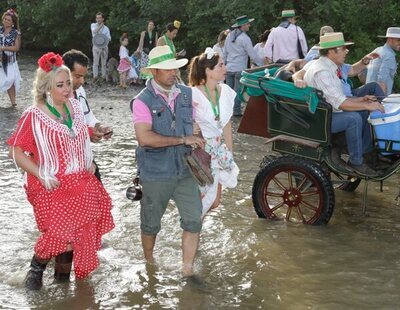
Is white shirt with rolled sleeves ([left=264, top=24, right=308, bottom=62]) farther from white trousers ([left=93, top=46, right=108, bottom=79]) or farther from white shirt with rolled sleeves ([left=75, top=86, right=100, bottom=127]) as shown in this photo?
white trousers ([left=93, top=46, right=108, bottom=79])

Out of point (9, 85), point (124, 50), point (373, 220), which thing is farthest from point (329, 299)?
point (124, 50)

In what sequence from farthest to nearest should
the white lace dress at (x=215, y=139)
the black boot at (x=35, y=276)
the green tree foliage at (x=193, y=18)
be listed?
the green tree foliage at (x=193, y=18) → the white lace dress at (x=215, y=139) → the black boot at (x=35, y=276)

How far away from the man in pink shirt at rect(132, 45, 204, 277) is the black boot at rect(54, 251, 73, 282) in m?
0.64

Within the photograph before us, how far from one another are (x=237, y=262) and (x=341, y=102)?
178 cm

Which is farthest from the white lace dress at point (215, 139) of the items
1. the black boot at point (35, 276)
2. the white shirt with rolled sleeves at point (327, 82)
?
the black boot at point (35, 276)

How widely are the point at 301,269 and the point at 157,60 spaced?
6.51 feet

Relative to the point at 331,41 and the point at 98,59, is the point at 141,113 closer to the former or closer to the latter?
the point at 331,41

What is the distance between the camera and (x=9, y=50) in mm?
12992

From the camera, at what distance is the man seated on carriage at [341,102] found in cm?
664

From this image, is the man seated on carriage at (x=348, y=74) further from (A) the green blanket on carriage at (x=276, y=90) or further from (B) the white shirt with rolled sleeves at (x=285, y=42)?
(B) the white shirt with rolled sleeves at (x=285, y=42)

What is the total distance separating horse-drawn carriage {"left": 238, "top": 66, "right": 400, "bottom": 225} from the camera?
668 centimetres

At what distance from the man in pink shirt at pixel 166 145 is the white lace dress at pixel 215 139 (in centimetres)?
29

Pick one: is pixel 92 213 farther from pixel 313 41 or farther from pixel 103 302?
pixel 313 41

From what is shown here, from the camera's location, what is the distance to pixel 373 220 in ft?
23.1
